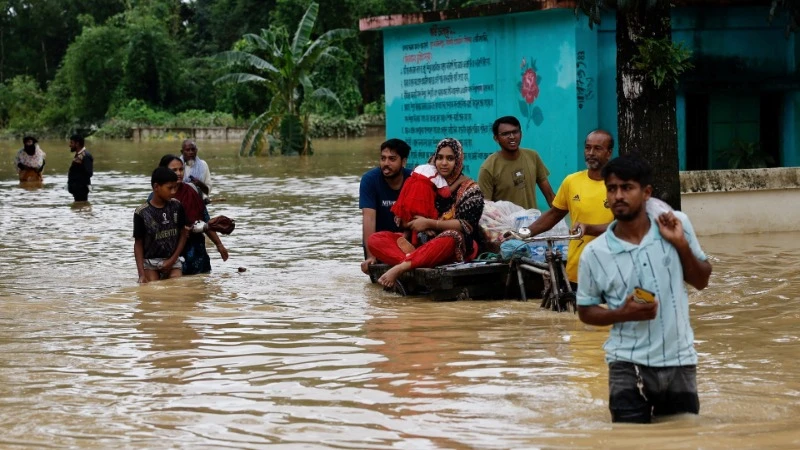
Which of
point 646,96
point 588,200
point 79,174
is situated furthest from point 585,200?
point 79,174

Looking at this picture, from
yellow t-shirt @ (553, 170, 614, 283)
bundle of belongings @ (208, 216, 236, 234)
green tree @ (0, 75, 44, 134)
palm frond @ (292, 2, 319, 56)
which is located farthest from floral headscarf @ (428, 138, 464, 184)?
green tree @ (0, 75, 44, 134)

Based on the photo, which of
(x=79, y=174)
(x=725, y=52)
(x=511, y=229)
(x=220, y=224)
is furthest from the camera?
(x=79, y=174)

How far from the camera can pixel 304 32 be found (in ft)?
123

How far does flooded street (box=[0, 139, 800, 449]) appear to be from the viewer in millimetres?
5926

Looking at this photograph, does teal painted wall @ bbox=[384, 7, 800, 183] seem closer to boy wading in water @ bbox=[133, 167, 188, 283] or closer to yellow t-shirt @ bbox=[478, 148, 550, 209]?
yellow t-shirt @ bbox=[478, 148, 550, 209]

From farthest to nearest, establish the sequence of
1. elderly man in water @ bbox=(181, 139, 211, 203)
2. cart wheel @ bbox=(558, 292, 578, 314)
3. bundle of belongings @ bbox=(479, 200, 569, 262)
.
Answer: elderly man in water @ bbox=(181, 139, 211, 203), bundle of belongings @ bbox=(479, 200, 569, 262), cart wheel @ bbox=(558, 292, 578, 314)

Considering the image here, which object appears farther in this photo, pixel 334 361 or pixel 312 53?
pixel 312 53

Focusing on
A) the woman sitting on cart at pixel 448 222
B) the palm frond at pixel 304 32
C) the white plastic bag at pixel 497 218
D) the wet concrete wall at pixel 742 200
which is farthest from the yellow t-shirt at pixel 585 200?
the palm frond at pixel 304 32

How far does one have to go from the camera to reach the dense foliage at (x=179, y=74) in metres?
53.5

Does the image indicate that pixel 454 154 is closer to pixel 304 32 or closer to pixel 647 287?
pixel 647 287

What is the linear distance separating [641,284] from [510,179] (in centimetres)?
558

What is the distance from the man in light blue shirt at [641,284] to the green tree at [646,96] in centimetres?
569

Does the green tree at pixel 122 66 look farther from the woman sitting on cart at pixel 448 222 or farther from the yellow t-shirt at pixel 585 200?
the yellow t-shirt at pixel 585 200

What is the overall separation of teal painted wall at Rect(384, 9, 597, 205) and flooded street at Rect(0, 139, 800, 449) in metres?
2.67
